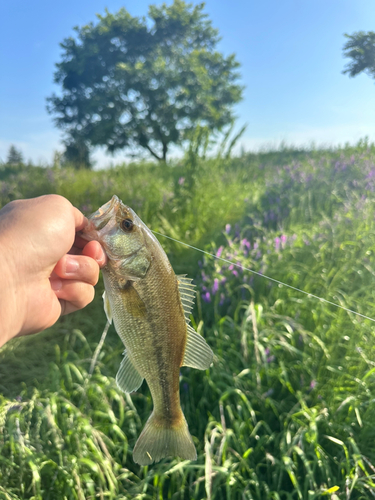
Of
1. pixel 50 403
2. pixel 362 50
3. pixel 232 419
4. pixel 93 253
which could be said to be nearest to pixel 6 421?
pixel 50 403

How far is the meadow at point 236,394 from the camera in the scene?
218 centimetres

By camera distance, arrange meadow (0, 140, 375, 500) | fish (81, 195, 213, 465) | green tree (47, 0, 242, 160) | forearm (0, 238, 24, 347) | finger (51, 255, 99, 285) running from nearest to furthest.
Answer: fish (81, 195, 213, 465) → forearm (0, 238, 24, 347) → finger (51, 255, 99, 285) → meadow (0, 140, 375, 500) → green tree (47, 0, 242, 160)

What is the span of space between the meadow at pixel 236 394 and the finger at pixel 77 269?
30.6 inches

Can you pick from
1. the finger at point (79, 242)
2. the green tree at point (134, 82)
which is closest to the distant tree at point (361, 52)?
the green tree at point (134, 82)

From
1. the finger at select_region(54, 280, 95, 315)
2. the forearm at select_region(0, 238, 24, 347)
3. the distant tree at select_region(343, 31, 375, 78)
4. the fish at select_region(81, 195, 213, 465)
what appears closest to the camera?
the fish at select_region(81, 195, 213, 465)

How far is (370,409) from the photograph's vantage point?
242 centimetres

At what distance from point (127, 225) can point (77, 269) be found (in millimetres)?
394

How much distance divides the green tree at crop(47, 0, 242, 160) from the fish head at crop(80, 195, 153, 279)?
21474 mm

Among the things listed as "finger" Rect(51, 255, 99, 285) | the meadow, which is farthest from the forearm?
the meadow

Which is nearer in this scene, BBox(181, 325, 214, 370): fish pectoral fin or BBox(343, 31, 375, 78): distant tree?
BBox(181, 325, 214, 370): fish pectoral fin

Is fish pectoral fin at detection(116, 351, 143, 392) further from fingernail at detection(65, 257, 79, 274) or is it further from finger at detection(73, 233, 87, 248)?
finger at detection(73, 233, 87, 248)

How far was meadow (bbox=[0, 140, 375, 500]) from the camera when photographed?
7.14 ft

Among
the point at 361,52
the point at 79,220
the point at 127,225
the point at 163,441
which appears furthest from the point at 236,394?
the point at 361,52

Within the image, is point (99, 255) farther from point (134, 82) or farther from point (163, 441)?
point (134, 82)
